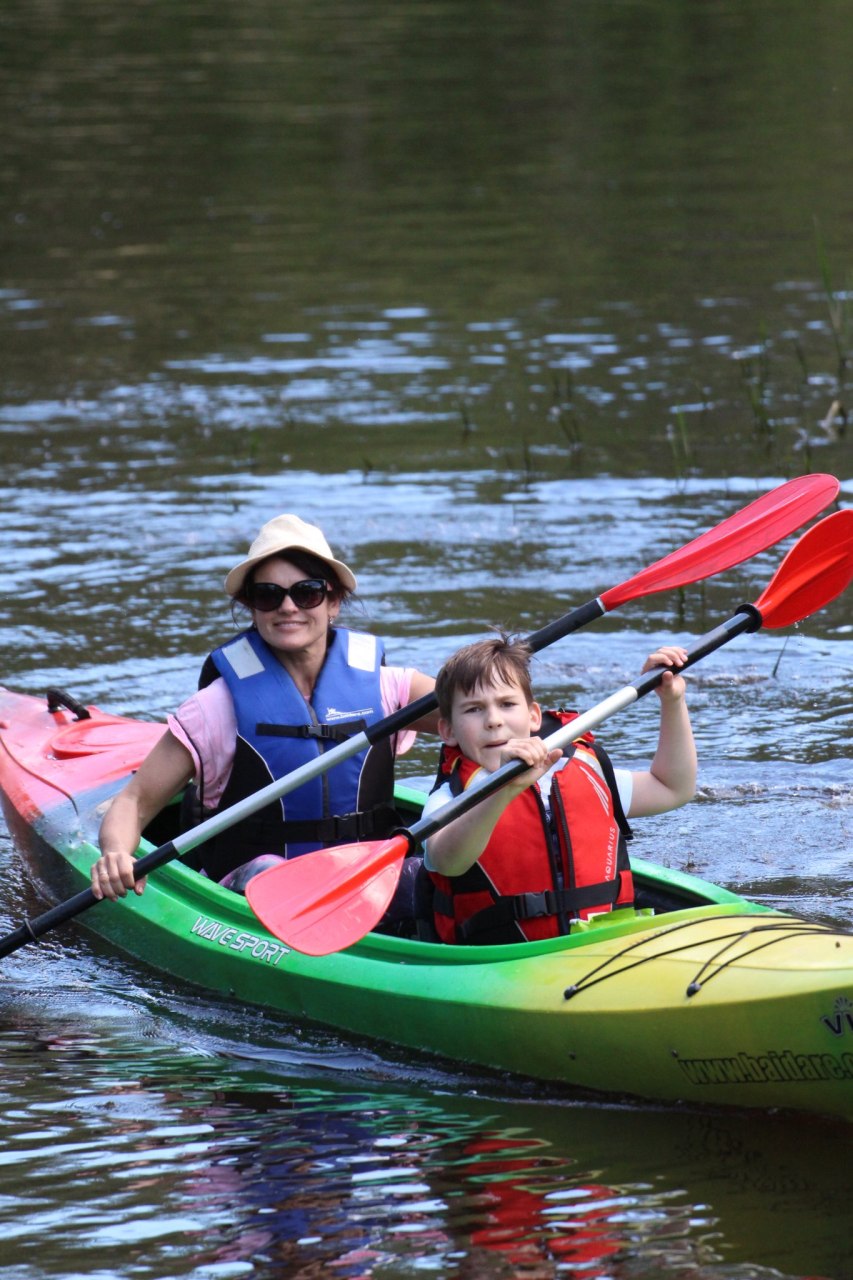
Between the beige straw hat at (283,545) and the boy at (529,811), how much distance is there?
604mm

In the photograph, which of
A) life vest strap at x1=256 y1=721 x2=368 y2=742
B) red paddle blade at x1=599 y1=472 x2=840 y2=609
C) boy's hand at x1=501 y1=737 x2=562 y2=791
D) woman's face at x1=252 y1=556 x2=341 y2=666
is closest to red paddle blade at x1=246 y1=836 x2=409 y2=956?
boy's hand at x1=501 y1=737 x2=562 y2=791

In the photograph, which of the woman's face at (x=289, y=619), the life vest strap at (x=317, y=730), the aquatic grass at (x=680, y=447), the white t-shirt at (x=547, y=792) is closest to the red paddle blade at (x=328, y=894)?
the white t-shirt at (x=547, y=792)

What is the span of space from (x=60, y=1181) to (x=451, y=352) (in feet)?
24.7

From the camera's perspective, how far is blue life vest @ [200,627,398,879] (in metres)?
4.21

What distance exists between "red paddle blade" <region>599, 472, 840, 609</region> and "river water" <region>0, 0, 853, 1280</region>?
0.84m

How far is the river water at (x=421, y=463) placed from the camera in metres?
3.32

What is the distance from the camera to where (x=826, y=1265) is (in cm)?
301

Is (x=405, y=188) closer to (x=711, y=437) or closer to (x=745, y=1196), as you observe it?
(x=711, y=437)

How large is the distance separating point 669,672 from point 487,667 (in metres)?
0.43

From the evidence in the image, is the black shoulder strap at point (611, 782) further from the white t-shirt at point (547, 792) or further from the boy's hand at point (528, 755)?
the boy's hand at point (528, 755)

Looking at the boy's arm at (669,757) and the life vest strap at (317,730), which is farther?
the life vest strap at (317,730)

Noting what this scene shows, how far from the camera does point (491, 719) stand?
3568 millimetres

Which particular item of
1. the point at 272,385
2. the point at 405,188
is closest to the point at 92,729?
the point at 272,385

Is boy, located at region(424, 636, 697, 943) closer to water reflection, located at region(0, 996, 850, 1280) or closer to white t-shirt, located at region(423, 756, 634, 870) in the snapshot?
white t-shirt, located at region(423, 756, 634, 870)
